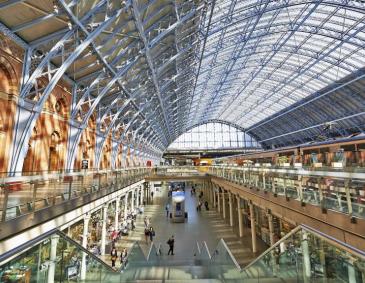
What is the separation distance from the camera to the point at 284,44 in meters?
33.6

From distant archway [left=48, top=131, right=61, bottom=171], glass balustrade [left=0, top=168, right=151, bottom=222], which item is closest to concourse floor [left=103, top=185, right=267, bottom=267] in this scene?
distant archway [left=48, top=131, right=61, bottom=171]

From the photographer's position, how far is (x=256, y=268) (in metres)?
6.52

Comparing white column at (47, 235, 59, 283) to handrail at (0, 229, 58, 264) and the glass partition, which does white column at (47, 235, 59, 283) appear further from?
handrail at (0, 229, 58, 264)


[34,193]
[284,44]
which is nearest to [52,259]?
[34,193]

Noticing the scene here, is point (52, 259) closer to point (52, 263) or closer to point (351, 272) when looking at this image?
point (52, 263)

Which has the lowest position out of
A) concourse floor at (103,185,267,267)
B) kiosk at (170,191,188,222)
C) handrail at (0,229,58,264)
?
concourse floor at (103,185,267,267)

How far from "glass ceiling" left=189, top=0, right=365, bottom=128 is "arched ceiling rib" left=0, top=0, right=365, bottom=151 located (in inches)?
4.7

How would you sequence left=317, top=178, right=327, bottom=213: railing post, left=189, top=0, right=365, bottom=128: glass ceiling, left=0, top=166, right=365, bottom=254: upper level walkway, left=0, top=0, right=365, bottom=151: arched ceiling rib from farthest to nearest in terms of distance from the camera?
left=189, top=0, right=365, bottom=128: glass ceiling → left=0, top=0, right=365, bottom=151: arched ceiling rib → left=317, top=178, right=327, bottom=213: railing post → left=0, top=166, right=365, bottom=254: upper level walkway

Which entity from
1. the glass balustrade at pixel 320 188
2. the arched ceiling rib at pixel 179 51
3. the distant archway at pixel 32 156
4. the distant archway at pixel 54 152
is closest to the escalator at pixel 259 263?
the glass balustrade at pixel 320 188

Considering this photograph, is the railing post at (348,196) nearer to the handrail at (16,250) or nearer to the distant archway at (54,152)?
the handrail at (16,250)

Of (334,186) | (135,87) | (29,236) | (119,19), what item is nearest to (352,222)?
(334,186)

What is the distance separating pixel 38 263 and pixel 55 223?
431 cm

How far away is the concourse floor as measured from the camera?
16.5m

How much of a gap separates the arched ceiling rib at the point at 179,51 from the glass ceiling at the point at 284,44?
119 millimetres
